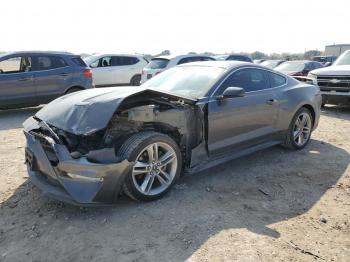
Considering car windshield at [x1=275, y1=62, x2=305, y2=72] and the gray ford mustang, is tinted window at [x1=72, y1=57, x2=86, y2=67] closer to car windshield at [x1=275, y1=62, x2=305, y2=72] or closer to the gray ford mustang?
the gray ford mustang

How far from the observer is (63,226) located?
11.8 ft

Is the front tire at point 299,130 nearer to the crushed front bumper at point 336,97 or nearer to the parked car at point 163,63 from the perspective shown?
the crushed front bumper at point 336,97

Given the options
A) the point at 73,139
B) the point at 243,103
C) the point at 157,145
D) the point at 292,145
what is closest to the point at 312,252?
the point at 157,145

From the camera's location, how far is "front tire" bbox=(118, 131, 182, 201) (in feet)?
12.8

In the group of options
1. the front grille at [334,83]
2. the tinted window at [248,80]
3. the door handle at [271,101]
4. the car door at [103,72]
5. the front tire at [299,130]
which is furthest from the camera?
the car door at [103,72]

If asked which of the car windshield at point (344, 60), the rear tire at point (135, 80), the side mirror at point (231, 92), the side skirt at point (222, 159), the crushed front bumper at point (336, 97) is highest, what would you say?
the car windshield at point (344, 60)

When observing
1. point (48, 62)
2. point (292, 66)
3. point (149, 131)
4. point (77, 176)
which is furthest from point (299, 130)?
point (292, 66)

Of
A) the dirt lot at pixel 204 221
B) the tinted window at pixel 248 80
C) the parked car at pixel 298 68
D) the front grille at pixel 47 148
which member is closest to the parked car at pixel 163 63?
the parked car at pixel 298 68

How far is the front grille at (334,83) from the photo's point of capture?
9.62 m

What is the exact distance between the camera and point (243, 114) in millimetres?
5008

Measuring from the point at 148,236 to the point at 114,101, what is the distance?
1.49 metres

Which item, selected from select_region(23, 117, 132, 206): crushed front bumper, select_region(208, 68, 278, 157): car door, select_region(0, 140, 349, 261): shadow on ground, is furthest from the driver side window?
select_region(23, 117, 132, 206): crushed front bumper

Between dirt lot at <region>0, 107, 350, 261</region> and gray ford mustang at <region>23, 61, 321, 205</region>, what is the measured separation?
278mm

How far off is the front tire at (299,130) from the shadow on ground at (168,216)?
890mm
